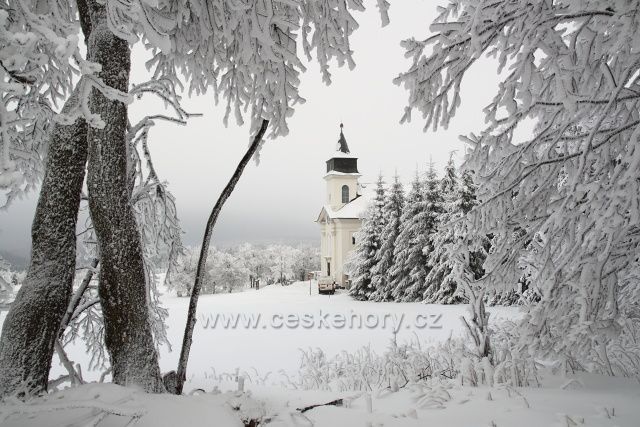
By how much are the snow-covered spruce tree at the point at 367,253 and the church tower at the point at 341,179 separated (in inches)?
465

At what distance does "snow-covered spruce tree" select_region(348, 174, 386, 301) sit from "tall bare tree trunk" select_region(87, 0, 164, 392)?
26.5m

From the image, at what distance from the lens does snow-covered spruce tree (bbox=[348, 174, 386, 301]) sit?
28.7 m

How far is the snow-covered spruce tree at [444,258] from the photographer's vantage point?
22.5 metres

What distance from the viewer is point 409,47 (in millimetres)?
3020

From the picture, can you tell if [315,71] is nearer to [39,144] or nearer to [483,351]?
[39,144]

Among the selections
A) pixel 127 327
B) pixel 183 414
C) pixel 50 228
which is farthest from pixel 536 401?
pixel 50 228

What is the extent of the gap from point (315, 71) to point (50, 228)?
7.78 feet

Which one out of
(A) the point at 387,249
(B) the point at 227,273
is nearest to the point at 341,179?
(A) the point at 387,249

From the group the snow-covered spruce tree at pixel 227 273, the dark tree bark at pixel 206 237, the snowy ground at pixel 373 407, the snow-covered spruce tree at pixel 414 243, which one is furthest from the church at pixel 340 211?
the dark tree bark at pixel 206 237

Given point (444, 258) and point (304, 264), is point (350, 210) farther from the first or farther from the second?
point (304, 264)

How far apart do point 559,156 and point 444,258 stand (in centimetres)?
2045

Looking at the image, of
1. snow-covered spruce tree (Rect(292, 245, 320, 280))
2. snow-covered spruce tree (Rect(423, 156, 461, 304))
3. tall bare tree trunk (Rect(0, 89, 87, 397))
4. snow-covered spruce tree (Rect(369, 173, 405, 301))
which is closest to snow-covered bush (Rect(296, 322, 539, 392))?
tall bare tree trunk (Rect(0, 89, 87, 397))

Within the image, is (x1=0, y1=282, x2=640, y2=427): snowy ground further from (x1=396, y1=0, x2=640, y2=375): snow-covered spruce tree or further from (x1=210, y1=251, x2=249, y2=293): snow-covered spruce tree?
(x1=210, y1=251, x2=249, y2=293): snow-covered spruce tree

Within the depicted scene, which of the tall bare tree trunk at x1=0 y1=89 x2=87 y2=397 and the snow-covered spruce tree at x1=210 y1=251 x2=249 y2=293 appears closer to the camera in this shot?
the tall bare tree trunk at x1=0 y1=89 x2=87 y2=397
